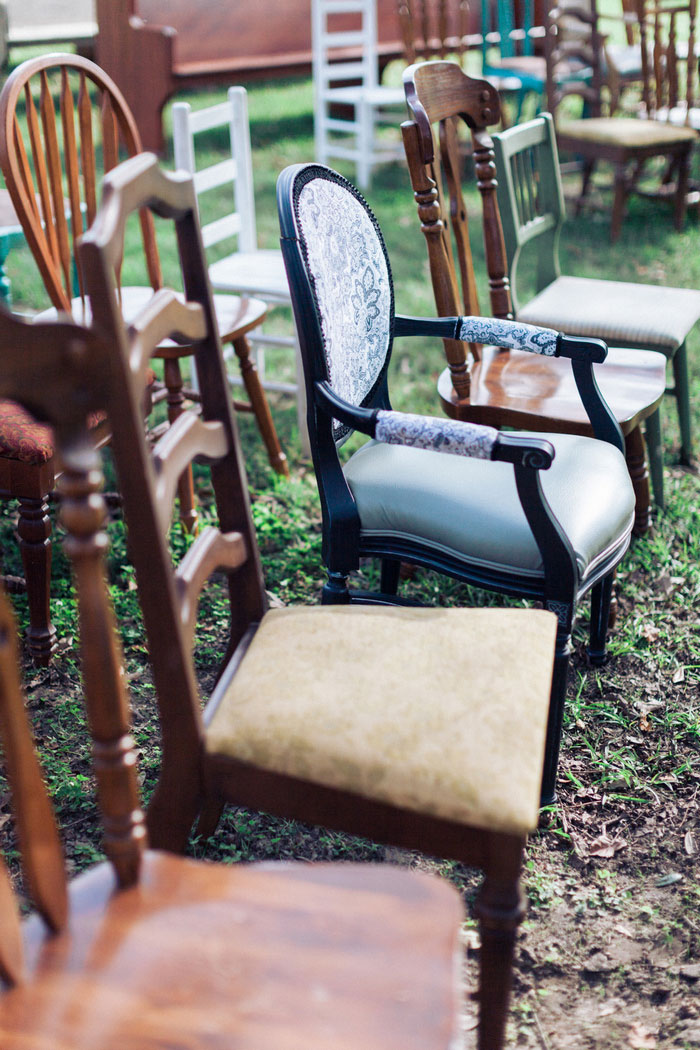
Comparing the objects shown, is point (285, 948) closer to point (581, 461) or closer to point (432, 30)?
point (581, 461)

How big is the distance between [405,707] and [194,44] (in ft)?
21.1

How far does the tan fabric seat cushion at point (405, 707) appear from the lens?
3.80 feet

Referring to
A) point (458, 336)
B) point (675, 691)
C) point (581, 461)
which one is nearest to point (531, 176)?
point (458, 336)

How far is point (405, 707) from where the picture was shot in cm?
125

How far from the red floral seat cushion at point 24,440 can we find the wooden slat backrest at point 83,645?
1.06 m

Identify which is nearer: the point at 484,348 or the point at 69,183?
the point at 69,183

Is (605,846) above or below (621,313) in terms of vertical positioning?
below

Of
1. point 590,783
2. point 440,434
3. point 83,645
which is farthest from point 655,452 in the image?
point 83,645

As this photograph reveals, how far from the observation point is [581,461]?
196cm

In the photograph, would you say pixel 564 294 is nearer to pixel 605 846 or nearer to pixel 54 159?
pixel 54 159

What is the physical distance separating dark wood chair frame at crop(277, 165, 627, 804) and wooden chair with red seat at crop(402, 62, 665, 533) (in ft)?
0.63

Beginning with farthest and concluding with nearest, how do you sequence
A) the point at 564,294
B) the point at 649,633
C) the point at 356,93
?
1. the point at 356,93
2. the point at 564,294
3. the point at 649,633

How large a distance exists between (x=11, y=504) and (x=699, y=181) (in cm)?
502

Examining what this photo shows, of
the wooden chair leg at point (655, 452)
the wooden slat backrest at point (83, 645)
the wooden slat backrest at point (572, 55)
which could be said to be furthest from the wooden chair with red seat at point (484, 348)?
the wooden slat backrest at point (572, 55)
